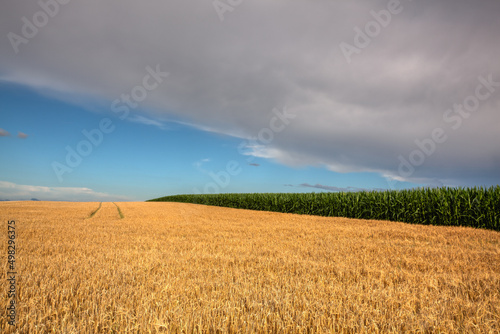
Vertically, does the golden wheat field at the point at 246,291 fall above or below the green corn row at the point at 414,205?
below

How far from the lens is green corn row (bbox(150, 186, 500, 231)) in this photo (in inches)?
735

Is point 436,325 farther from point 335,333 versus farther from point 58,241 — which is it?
point 58,241

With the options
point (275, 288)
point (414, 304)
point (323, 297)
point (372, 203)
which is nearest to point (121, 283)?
point (275, 288)

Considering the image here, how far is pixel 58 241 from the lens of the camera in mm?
9445

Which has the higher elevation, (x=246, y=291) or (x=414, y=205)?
(x=414, y=205)

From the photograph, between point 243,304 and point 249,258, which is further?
point 249,258

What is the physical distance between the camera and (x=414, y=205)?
21.9 metres

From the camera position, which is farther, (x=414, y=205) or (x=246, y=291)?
(x=414, y=205)

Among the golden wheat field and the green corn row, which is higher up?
the green corn row

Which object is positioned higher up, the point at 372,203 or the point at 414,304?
the point at 372,203

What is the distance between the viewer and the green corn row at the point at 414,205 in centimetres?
1867

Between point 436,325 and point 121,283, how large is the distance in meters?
5.20

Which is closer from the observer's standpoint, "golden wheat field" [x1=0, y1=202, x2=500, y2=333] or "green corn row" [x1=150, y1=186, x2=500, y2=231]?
"golden wheat field" [x1=0, y1=202, x2=500, y2=333]

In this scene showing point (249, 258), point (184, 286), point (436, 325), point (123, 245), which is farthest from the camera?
point (123, 245)
